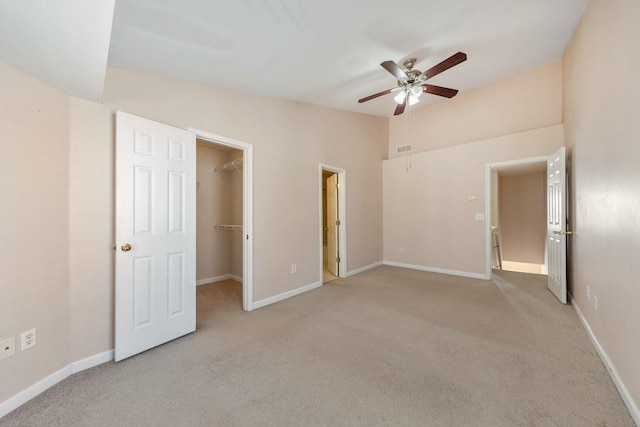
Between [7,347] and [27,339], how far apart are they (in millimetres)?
107

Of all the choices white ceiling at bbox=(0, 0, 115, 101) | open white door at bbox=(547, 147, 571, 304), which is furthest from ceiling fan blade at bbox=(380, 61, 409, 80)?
open white door at bbox=(547, 147, 571, 304)

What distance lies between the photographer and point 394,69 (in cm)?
264

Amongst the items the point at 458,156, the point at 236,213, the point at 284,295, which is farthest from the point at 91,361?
the point at 458,156

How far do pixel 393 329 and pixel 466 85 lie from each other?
391cm

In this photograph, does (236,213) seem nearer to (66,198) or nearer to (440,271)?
(66,198)

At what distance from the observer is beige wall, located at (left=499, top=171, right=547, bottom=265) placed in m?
6.55

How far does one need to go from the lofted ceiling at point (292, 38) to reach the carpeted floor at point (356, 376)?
7.13 feet

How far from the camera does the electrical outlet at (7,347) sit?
5.08ft

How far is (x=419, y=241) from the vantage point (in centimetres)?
524

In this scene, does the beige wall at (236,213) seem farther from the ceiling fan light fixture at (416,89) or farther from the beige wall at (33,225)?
the ceiling fan light fixture at (416,89)

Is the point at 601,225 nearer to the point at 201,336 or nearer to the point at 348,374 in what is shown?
the point at 348,374

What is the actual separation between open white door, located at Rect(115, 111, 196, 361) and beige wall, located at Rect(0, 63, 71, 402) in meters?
0.33

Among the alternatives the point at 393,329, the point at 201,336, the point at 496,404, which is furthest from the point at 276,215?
the point at 496,404

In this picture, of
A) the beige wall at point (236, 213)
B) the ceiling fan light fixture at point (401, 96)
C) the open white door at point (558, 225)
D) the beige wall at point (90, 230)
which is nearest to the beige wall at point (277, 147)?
the beige wall at point (90, 230)
